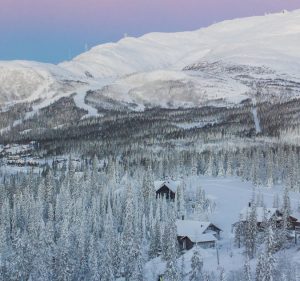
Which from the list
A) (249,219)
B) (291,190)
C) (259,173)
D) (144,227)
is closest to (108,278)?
(249,219)

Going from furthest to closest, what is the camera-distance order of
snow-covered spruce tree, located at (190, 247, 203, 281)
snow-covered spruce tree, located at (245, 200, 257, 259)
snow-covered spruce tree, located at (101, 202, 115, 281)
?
snow-covered spruce tree, located at (245, 200, 257, 259), snow-covered spruce tree, located at (101, 202, 115, 281), snow-covered spruce tree, located at (190, 247, 203, 281)

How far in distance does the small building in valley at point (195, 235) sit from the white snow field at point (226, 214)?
1.84 metres

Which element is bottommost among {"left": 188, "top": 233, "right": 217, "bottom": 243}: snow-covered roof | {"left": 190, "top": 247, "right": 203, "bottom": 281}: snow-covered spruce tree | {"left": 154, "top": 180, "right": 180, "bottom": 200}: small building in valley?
{"left": 190, "top": 247, "right": 203, "bottom": 281}: snow-covered spruce tree

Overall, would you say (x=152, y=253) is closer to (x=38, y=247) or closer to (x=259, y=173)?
(x=38, y=247)

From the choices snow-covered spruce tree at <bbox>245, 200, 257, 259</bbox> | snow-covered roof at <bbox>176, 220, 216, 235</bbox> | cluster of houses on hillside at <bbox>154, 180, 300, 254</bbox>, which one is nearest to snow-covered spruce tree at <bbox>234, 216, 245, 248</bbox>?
cluster of houses on hillside at <bbox>154, 180, 300, 254</bbox>

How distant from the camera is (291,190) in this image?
540 feet

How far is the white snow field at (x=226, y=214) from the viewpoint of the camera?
96.4 meters

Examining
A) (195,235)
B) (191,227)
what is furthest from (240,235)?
(191,227)

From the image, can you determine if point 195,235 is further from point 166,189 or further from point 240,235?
point 166,189

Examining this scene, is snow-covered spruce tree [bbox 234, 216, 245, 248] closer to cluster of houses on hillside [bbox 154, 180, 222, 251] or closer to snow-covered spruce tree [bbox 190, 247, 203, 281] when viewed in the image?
cluster of houses on hillside [bbox 154, 180, 222, 251]

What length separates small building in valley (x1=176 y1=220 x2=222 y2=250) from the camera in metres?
113

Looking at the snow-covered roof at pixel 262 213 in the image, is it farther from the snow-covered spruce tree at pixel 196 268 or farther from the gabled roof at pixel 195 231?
the snow-covered spruce tree at pixel 196 268

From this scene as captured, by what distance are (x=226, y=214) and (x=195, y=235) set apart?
28274 mm

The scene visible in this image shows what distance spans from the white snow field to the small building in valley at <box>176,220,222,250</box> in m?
1.84
